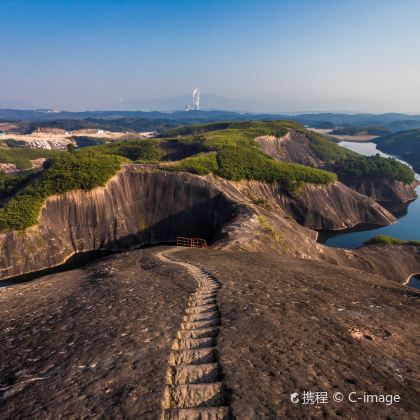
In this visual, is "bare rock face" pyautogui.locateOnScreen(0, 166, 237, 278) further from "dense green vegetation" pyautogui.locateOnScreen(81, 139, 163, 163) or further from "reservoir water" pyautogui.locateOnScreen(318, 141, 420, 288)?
"dense green vegetation" pyautogui.locateOnScreen(81, 139, 163, 163)

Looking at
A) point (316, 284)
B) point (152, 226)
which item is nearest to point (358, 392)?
point (316, 284)

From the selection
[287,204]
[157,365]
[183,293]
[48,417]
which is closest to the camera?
[48,417]

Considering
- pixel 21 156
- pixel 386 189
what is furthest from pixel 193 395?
pixel 21 156

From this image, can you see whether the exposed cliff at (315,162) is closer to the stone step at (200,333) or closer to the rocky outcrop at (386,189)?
the rocky outcrop at (386,189)

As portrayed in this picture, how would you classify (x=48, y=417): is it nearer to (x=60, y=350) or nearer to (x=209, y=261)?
(x=60, y=350)

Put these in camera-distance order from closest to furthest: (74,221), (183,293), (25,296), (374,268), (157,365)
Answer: (157,365), (183,293), (25,296), (374,268), (74,221)

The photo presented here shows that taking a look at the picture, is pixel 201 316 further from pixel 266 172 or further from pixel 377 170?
pixel 377 170
